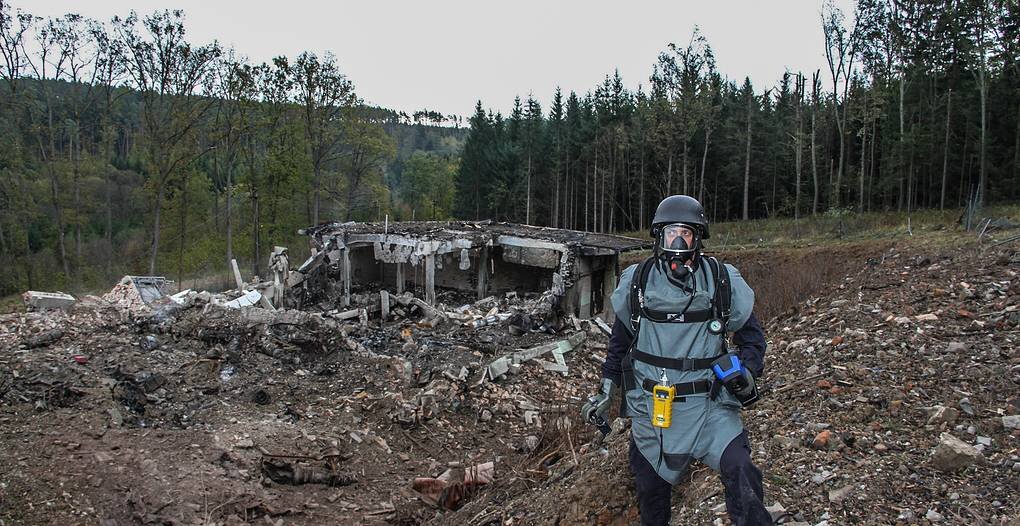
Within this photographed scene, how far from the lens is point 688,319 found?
10.4 ft

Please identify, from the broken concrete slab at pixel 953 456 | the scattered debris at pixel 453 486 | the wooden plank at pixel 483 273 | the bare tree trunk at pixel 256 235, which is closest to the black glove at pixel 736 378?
the broken concrete slab at pixel 953 456

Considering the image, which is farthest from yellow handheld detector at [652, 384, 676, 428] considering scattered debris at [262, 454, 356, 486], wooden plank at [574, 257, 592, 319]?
wooden plank at [574, 257, 592, 319]

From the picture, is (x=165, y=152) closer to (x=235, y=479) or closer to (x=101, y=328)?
(x=101, y=328)

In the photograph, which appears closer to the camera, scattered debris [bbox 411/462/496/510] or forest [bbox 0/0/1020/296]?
scattered debris [bbox 411/462/496/510]

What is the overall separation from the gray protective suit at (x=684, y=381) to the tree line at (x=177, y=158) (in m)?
23.5

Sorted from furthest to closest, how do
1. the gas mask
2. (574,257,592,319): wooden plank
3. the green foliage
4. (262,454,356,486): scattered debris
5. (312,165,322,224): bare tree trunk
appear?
the green foliage < (312,165,322,224): bare tree trunk < (574,257,592,319): wooden plank < (262,454,356,486): scattered debris < the gas mask

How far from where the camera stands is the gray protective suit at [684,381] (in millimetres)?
3082

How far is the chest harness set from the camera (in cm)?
311

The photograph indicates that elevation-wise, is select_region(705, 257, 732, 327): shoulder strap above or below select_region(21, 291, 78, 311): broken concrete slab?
above

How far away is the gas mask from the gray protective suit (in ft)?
0.17

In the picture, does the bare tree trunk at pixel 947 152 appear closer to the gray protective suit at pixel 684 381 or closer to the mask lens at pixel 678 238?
the mask lens at pixel 678 238

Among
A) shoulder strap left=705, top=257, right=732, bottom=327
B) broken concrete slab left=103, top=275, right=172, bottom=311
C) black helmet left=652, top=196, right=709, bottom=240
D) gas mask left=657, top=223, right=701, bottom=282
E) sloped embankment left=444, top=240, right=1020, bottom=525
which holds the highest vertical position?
black helmet left=652, top=196, right=709, bottom=240

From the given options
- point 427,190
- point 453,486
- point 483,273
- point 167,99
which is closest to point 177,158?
point 167,99

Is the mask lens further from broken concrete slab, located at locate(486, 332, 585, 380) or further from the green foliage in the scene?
the green foliage
